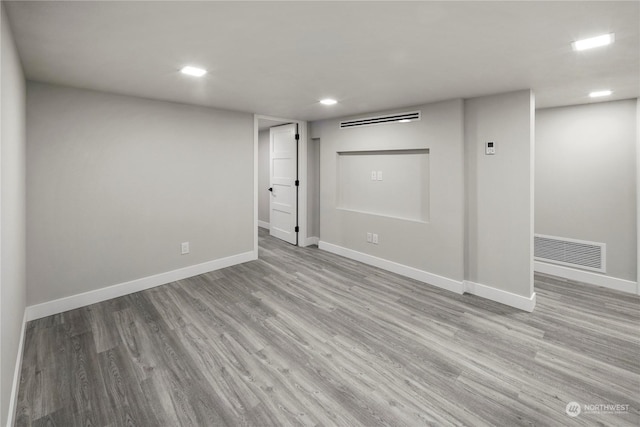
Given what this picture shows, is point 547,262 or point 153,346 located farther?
point 547,262

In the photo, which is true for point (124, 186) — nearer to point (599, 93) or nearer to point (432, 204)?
point (432, 204)

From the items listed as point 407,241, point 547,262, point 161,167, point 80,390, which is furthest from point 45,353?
point 547,262

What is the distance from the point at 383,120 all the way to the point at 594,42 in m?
2.46

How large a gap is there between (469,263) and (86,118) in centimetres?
442

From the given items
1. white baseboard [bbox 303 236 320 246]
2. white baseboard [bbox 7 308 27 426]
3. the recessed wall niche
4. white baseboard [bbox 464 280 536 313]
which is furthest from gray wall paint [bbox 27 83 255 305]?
white baseboard [bbox 464 280 536 313]

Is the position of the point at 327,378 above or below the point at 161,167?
below

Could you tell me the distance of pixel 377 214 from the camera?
4504 millimetres

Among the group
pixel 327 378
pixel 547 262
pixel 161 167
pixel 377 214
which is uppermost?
pixel 161 167

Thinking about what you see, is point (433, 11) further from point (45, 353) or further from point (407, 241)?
point (45, 353)

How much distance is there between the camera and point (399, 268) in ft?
13.7

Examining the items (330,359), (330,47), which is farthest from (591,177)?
(330,359)

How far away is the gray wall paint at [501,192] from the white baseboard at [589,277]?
1.34 meters

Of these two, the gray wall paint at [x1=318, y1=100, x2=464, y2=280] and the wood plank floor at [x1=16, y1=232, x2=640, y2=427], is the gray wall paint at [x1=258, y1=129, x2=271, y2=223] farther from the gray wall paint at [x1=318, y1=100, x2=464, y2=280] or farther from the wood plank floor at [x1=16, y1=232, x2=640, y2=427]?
the wood plank floor at [x1=16, y1=232, x2=640, y2=427]

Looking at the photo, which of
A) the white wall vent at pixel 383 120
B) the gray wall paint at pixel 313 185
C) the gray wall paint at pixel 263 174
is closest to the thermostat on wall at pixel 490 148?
the white wall vent at pixel 383 120
